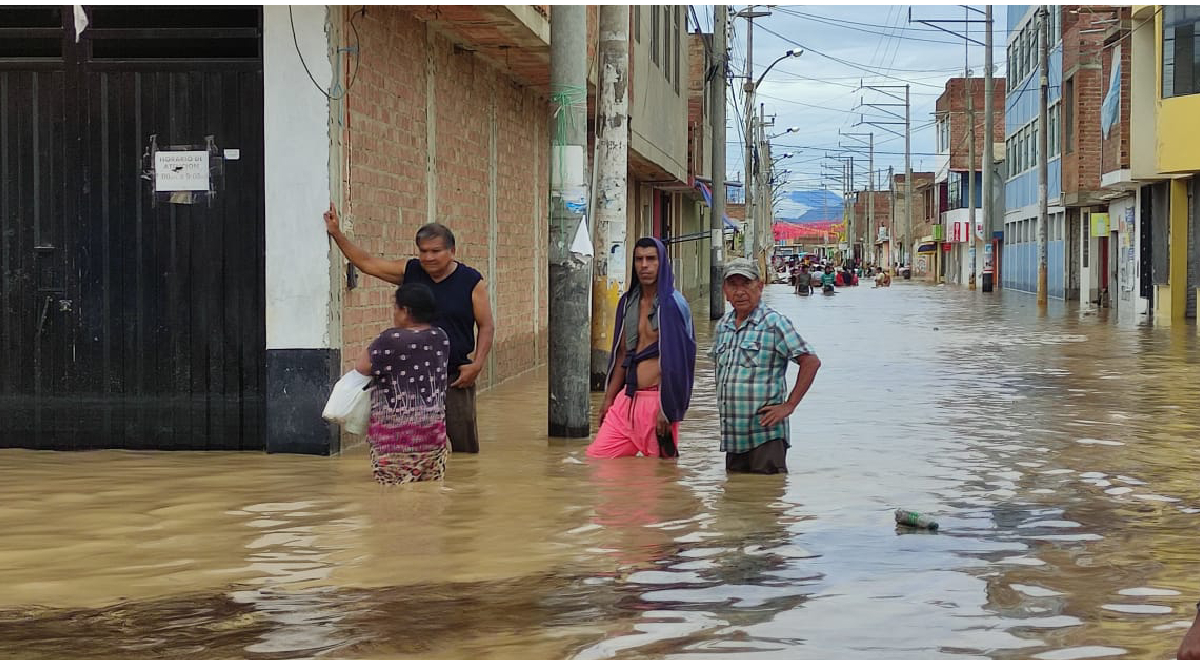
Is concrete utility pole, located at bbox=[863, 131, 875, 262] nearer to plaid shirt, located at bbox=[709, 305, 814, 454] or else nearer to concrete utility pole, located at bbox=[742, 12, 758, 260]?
concrete utility pole, located at bbox=[742, 12, 758, 260]

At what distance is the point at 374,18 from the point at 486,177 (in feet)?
17.3

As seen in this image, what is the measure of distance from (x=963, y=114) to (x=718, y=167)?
60.0 m

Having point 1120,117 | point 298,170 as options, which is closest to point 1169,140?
point 1120,117

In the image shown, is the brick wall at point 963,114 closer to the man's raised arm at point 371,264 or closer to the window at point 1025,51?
the window at point 1025,51

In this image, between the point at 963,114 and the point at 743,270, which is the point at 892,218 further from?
the point at 743,270

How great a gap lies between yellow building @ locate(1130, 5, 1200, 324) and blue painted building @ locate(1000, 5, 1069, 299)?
47.8 ft

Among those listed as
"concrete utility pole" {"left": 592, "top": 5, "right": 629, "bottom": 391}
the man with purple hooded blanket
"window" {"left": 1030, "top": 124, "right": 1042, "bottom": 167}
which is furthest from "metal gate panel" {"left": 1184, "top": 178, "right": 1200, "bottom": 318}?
the man with purple hooded blanket

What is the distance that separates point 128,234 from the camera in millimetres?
11430

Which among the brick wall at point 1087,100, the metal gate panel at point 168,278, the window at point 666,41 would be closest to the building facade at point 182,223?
the metal gate panel at point 168,278

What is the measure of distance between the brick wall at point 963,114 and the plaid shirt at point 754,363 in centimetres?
7966

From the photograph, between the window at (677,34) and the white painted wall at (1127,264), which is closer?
the window at (677,34)

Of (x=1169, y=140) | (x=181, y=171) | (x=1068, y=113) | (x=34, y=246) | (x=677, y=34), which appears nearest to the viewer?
(x=181, y=171)

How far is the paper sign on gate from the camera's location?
444 inches

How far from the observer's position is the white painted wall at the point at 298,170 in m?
11.0
